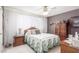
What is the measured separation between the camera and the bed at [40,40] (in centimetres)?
117

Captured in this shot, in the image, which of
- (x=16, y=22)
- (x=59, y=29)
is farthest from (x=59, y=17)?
(x=16, y=22)

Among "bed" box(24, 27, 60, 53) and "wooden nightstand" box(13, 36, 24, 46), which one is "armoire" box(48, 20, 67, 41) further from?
"wooden nightstand" box(13, 36, 24, 46)

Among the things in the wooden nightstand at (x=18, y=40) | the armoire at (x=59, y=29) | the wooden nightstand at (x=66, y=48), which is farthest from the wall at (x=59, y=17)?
the wooden nightstand at (x=18, y=40)

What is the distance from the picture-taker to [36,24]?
1.22 meters

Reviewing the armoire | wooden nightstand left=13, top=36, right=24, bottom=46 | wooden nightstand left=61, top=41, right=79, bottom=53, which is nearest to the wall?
the armoire

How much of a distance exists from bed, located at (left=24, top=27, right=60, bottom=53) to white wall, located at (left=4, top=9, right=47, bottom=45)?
0.29 feet

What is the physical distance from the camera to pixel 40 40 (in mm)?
1156

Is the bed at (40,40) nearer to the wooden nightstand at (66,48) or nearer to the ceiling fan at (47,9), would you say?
the wooden nightstand at (66,48)

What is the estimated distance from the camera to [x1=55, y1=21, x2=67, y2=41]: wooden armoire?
1.18 metres

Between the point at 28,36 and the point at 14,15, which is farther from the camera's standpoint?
the point at 28,36

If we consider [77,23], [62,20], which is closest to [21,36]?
[62,20]
